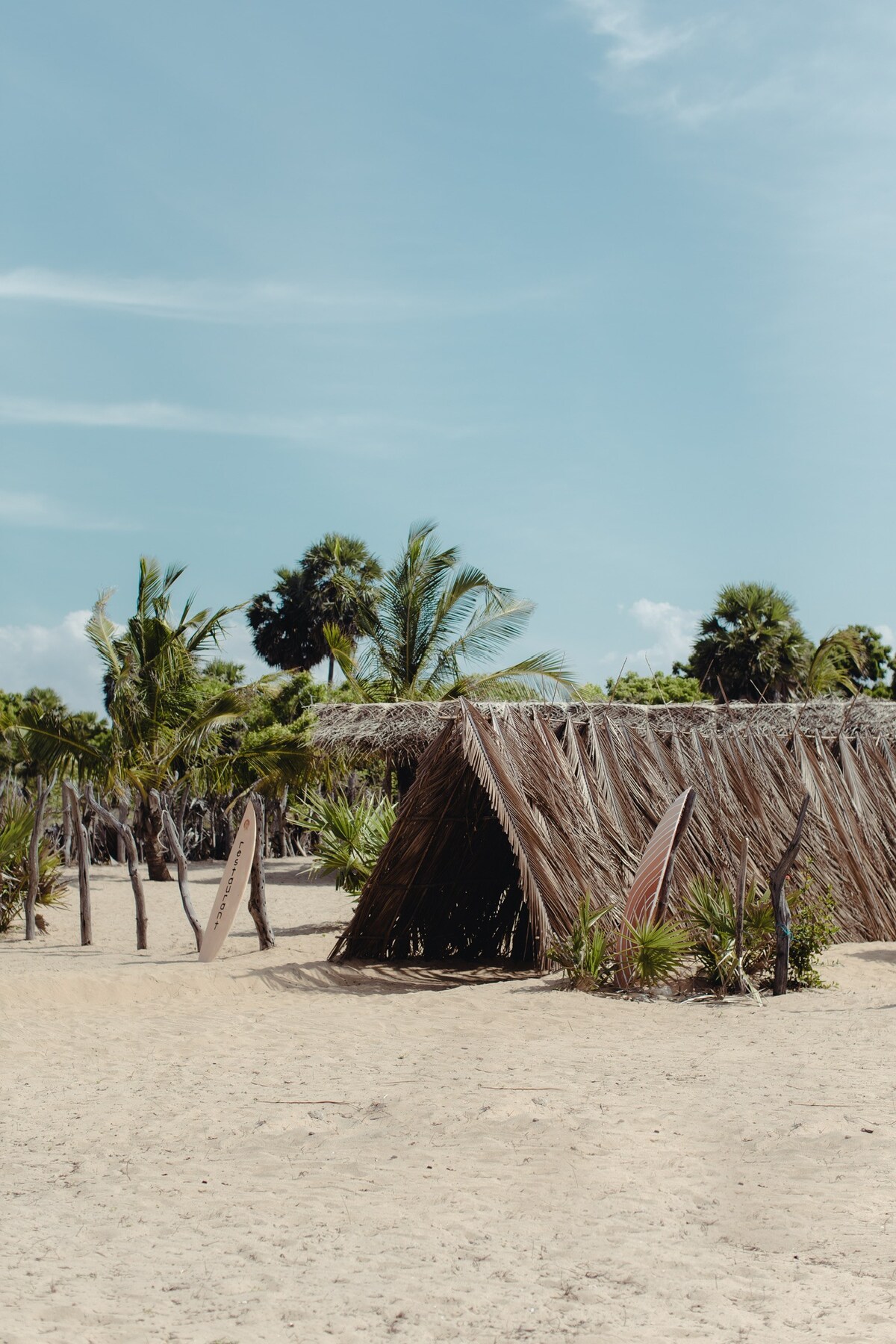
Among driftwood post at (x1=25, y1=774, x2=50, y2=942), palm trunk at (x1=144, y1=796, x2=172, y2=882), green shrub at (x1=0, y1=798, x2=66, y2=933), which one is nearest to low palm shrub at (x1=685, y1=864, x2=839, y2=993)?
driftwood post at (x1=25, y1=774, x2=50, y2=942)

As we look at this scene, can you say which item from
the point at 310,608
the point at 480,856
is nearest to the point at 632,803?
the point at 480,856

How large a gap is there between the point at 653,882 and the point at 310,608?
1087 inches

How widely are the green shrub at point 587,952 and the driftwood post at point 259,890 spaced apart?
288 cm

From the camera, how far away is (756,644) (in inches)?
1026

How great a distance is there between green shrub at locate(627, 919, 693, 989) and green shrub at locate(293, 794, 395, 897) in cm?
425

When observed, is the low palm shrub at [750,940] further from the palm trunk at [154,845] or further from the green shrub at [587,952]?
the palm trunk at [154,845]

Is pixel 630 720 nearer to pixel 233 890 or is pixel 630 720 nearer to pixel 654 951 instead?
pixel 654 951

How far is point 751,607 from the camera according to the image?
26469 millimetres

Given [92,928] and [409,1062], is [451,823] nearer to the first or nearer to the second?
[409,1062]

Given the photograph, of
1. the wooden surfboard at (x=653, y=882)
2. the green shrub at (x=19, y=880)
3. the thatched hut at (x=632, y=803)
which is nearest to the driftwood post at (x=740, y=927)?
the wooden surfboard at (x=653, y=882)

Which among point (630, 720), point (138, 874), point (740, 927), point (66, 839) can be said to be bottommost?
point (740, 927)

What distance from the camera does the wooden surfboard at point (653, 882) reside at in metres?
7.98

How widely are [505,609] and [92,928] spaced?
708 centimetres

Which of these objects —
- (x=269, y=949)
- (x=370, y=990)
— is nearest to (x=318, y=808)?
(x=269, y=949)
